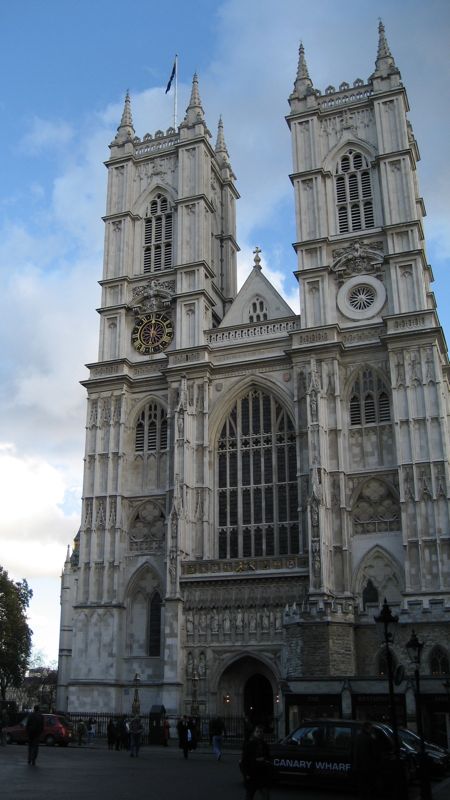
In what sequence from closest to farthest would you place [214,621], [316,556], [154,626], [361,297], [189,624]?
[316,556] < [214,621] < [189,624] < [154,626] < [361,297]

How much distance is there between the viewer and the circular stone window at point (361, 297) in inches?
1635

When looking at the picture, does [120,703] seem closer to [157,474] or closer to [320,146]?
[157,474]

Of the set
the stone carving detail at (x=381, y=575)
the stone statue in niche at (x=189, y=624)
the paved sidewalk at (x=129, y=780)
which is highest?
the stone carving detail at (x=381, y=575)

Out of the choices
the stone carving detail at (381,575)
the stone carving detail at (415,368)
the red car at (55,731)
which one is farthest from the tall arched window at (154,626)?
the stone carving detail at (415,368)

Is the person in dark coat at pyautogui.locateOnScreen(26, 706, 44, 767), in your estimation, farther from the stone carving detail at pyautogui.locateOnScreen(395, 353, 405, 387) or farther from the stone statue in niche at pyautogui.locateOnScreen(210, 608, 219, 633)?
the stone carving detail at pyautogui.locateOnScreen(395, 353, 405, 387)

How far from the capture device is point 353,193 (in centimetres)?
4500

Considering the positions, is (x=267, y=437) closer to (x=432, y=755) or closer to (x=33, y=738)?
(x=432, y=755)

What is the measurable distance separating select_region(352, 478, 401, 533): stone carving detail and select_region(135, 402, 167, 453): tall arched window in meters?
10.9

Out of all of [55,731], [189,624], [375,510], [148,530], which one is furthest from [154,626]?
[375,510]

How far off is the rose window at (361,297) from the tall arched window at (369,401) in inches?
138

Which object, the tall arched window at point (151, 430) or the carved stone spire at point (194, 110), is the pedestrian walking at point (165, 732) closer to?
the tall arched window at point (151, 430)

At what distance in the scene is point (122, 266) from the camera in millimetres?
48062

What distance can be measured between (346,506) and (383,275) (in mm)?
12208

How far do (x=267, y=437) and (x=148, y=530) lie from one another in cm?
767
